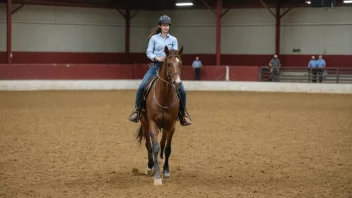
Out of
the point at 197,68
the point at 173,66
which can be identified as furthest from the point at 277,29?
the point at 173,66

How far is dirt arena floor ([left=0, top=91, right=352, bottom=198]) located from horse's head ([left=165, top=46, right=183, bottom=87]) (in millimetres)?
1484

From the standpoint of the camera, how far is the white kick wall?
→ 1363 inches

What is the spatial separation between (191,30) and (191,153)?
2885 centimetres

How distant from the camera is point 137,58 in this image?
39.8 metres

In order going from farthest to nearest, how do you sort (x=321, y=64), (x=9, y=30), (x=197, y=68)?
(x=197, y=68)
(x=9, y=30)
(x=321, y=64)

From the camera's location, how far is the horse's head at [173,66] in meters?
7.84

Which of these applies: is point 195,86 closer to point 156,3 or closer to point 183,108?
point 156,3

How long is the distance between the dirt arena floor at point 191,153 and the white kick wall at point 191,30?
1546 cm

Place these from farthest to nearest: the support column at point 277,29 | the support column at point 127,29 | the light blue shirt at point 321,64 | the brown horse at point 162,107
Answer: the support column at point 127,29, the support column at point 277,29, the light blue shirt at point 321,64, the brown horse at point 162,107

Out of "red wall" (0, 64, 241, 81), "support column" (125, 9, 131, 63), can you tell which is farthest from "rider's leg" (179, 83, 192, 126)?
"support column" (125, 9, 131, 63)

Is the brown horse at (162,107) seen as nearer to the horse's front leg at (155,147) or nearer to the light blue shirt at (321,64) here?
the horse's front leg at (155,147)

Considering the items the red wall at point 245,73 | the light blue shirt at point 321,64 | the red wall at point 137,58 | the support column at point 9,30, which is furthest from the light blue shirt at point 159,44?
the red wall at point 137,58

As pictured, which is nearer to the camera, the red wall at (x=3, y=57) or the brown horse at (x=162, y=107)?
the brown horse at (x=162, y=107)

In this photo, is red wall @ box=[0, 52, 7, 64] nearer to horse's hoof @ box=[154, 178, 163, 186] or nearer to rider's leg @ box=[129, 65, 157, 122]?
rider's leg @ box=[129, 65, 157, 122]
